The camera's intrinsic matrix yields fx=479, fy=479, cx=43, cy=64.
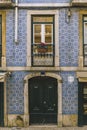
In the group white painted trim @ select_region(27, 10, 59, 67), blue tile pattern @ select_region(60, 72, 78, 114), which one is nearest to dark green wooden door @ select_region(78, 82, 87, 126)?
blue tile pattern @ select_region(60, 72, 78, 114)

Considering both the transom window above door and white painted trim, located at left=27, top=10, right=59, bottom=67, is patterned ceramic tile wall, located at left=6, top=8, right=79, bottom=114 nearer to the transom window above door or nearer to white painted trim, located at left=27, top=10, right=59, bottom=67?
white painted trim, located at left=27, top=10, right=59, bottom=67

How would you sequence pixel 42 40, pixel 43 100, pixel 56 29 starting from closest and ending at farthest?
pixel 56 29 → pixel 42 40 → pixel 43 100

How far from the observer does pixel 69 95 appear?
2094 cm

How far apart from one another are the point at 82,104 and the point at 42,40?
3.31m

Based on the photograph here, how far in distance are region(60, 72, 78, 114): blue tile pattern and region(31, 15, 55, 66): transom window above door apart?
0.93m

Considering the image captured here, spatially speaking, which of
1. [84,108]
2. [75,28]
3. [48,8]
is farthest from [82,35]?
[84,108]

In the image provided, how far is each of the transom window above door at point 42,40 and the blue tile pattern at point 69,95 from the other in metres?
0.93

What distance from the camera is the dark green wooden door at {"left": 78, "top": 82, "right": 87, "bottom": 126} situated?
20812 millimetres

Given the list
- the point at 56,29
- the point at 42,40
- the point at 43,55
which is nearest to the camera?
the point at 56,29

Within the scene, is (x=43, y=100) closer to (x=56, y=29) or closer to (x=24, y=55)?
(x=24, y=55)

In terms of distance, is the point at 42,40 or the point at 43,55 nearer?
the point at 43,55

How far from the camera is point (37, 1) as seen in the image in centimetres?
2084

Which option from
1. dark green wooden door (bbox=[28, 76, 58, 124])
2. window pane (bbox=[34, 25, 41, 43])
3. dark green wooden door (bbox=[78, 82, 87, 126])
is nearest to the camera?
dark green wooden door (bbox=[78, 82, 87, 126])

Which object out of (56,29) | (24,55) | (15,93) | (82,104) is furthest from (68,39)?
(15,93)
